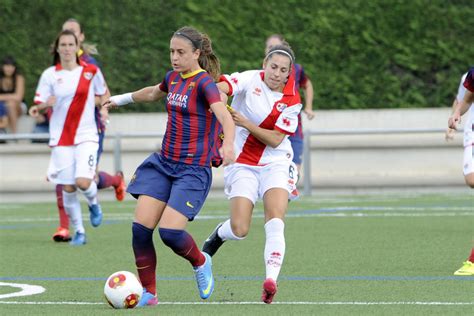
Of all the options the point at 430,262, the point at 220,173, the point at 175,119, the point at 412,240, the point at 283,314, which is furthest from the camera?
the point at 220,173

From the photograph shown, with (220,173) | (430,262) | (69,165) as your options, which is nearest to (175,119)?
(430,262)

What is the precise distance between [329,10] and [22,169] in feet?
17.8

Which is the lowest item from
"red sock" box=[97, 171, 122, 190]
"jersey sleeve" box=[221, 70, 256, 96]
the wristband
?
"red sock" box=[97, 171, 122, 190]

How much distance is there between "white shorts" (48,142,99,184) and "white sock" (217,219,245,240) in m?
3.52

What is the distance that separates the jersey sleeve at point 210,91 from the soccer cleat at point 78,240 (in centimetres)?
492

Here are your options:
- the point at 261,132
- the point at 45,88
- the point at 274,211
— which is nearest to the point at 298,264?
the point at 274,211

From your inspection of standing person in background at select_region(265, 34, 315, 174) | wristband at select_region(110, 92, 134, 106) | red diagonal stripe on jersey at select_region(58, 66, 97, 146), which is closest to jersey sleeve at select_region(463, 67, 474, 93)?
wristband at select_region(110, 92, 134, 106)

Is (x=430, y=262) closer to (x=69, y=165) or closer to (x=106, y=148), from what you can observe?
(x=69, y=165)

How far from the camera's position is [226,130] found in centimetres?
898

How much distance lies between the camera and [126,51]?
22359mm

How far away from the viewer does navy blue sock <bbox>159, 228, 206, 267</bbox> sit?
30.5 ft

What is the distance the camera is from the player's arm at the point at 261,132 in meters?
9.90

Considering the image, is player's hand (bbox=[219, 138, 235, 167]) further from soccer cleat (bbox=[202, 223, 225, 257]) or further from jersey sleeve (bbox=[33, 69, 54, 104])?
jersey sleeve (bbox=[33, 69, 54, 104])

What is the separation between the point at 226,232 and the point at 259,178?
0.62 meters
